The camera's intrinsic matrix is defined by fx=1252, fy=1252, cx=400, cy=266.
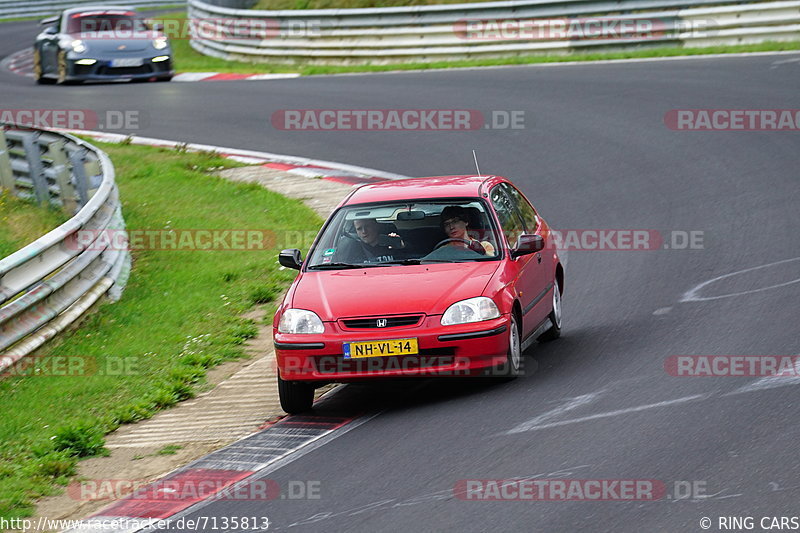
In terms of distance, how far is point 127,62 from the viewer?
86.3ft

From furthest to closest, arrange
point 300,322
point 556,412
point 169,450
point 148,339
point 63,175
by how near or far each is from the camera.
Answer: point 63,175 < point 148,339 < point 300,322 < point 169,450 < point 556,412

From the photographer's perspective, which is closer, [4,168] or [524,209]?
[524,209]

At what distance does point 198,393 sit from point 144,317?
83.7 inches

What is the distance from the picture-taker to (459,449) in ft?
23.9

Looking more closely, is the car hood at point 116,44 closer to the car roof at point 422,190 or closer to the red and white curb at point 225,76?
the red and white curb at point 225,76

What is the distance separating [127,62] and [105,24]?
1.36m

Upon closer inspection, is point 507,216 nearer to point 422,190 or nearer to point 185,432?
point 422,190

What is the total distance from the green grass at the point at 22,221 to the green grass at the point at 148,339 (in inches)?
35.9

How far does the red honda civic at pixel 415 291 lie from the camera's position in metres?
8.34

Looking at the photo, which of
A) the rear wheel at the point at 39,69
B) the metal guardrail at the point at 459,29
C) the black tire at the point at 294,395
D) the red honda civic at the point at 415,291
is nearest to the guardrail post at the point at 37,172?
the red honda civic at the point at 415,291

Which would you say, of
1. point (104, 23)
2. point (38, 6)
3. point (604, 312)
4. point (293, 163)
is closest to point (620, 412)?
point (604, 312)

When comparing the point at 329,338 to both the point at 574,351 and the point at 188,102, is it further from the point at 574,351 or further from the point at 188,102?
the point at 188,102

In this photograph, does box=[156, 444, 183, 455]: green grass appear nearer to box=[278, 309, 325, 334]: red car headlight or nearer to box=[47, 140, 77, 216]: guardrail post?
box=[278, 309, 325, 334]: red car headlight

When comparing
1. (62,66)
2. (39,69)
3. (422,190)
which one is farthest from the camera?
(39,69)
